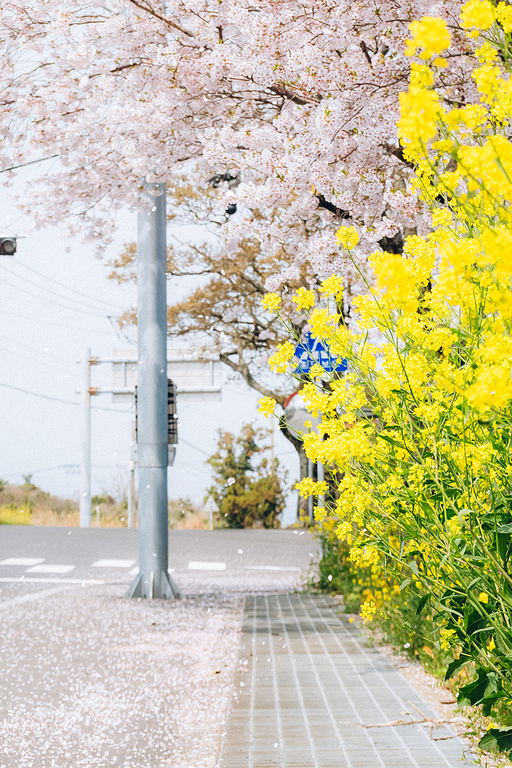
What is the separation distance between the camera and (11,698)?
5492 mm

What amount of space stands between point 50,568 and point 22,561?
150 centimetres

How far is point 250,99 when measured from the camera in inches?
272

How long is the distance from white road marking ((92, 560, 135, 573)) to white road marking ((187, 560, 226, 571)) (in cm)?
112

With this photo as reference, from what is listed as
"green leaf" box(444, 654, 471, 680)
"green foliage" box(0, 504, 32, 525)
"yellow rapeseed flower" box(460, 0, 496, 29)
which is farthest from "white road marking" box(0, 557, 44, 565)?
"yellow rapeseed flower" box(460, 0, 496, 29)

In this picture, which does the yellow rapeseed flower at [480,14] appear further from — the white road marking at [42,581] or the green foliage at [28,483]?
the green foliage at [28,483]

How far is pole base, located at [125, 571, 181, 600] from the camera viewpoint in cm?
1012

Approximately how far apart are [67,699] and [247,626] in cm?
296

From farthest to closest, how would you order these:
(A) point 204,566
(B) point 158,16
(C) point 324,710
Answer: (A) point 204,566, (B) point 158,16, (C) point 324,710

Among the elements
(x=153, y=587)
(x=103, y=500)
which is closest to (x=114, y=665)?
(x=153, y=587)

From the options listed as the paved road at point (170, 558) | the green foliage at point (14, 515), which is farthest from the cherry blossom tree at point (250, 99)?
the green foliage at point (14, 515)

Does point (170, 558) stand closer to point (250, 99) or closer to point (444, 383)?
point (250, 99)

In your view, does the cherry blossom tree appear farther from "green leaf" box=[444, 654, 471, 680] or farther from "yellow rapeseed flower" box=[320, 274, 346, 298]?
"green leaf" box=[444, 654, 471, 680]

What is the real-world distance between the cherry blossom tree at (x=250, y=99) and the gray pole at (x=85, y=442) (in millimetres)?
21871

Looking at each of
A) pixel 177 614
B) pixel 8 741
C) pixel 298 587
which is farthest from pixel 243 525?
pixel 8 741
